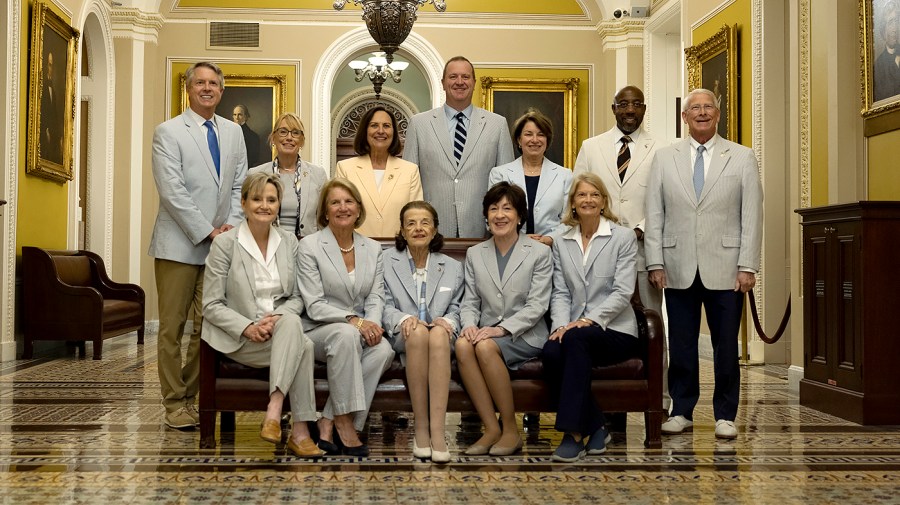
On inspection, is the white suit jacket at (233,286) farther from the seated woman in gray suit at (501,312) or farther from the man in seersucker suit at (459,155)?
the man in seersucker suit at (459,155)

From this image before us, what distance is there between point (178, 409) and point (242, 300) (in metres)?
0.86

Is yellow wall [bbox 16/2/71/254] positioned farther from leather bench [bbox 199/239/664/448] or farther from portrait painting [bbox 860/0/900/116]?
portrait painting [bbox 860/0/900/116]

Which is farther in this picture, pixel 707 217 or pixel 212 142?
pixel 212 142

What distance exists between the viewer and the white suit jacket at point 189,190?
4695 millimetres

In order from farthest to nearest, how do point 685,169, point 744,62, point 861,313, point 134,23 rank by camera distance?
point 134,23 < point 744,62 < point 861,313 < point 685,169

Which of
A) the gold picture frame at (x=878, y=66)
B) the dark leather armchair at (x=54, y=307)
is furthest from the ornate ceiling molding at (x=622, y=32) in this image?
the dark leather armchair at (x=54, y=307)

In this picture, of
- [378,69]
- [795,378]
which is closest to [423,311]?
[795,378]

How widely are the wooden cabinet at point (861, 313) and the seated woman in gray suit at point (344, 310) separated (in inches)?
101

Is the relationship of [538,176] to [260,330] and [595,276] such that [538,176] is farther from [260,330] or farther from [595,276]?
[260,330]

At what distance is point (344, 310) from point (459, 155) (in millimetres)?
1232

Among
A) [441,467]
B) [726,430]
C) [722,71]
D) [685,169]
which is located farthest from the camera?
[722,71]

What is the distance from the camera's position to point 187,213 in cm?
468

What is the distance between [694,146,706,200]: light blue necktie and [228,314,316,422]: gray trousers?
2.03 metres

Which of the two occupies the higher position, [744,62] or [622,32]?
[622,32]
